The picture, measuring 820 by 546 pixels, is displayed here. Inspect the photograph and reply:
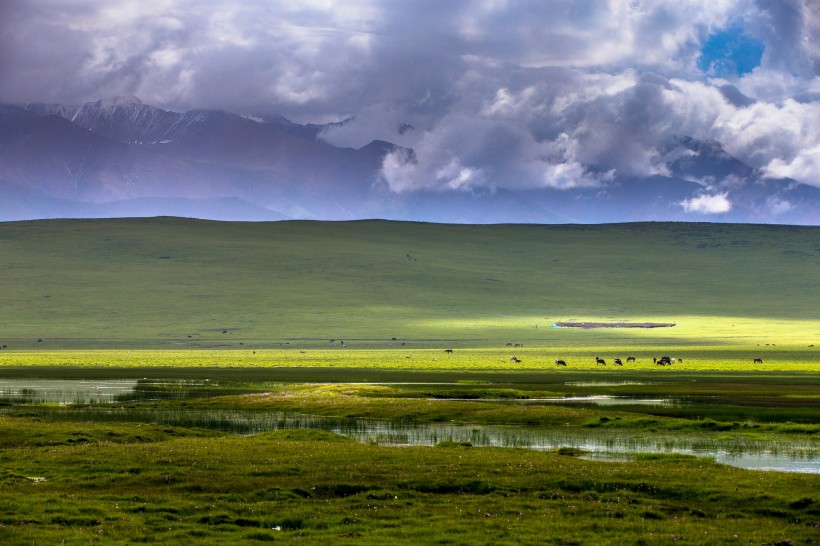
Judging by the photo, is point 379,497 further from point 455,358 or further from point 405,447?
point 455,358

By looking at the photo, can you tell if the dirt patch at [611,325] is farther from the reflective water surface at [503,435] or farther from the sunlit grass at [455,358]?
the reflective water surface at [503,435]

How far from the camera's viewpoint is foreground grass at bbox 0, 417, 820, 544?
19469mm

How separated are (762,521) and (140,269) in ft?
594

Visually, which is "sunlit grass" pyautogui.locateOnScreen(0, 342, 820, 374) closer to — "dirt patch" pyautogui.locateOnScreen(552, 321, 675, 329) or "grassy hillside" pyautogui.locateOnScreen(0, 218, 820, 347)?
"grassy hillside" pyautogui.locateOnScreen(0, 218, 820, 347)

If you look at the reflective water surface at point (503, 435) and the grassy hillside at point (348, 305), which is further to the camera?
the grassy hillside at point (348, 305)

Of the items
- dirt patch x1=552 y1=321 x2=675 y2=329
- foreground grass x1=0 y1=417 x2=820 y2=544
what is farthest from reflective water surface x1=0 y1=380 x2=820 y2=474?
dirt patch x1=552 y1=321 x2=675 y2=329

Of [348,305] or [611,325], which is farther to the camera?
[348,305]

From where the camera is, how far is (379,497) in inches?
902

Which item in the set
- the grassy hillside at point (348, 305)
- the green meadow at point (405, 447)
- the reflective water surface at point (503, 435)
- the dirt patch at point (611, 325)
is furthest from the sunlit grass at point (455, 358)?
the reflective water surface at point (503, 435)

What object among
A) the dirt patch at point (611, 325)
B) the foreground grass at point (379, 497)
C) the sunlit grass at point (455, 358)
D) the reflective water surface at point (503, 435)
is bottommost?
the foreground grass at point (379, 497)

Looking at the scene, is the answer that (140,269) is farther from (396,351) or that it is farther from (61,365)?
(61,365)

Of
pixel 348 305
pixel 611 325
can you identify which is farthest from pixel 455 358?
pixel 348 305

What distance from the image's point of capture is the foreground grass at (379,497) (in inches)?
766

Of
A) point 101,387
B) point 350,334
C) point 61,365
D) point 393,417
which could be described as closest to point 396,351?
point 350,334
